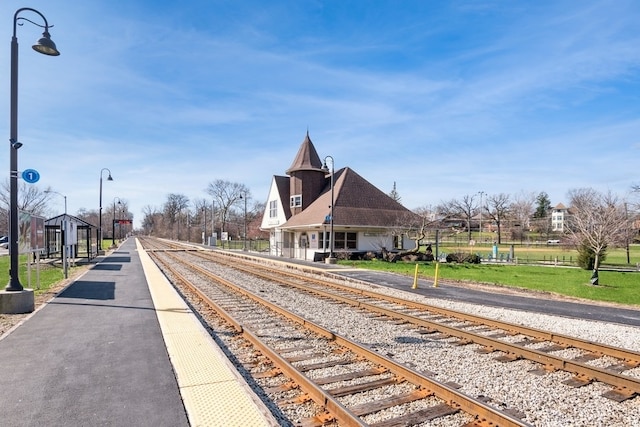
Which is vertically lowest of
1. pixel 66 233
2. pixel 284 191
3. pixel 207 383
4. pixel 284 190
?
pixel 207 383

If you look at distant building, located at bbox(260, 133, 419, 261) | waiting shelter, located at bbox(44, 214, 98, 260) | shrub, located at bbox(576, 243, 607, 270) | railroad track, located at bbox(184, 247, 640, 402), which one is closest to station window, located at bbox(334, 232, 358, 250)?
distant building, located at bbox(260, 133, 419, 261)

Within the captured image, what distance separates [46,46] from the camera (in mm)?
10930

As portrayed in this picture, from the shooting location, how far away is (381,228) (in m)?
34.7

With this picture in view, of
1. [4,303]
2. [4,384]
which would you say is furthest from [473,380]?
[4,303]

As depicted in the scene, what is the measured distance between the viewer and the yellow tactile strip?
4.45 metres

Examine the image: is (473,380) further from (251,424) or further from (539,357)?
(251,424)

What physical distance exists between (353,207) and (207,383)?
31.0m

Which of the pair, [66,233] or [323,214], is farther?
[323,214]

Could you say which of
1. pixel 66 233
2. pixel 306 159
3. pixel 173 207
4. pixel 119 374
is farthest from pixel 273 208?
pixel 173 207

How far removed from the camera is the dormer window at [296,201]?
1633 inches

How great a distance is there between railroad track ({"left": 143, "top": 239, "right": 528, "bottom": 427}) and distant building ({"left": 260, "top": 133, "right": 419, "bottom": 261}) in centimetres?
2374

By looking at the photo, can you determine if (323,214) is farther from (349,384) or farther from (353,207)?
(349,384)

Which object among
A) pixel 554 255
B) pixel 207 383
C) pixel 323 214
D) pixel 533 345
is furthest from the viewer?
pixel 554 255

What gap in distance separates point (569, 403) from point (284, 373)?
381cm
